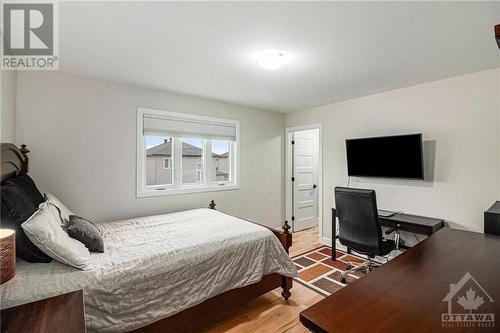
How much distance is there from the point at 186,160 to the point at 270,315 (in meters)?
2.42

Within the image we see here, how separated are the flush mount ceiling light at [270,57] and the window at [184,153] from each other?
1.69 m

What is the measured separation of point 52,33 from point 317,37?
6.84ft

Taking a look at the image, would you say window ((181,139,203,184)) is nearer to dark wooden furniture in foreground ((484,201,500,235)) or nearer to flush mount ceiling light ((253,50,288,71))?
flush mount ceiling light ((253,50,288,71))

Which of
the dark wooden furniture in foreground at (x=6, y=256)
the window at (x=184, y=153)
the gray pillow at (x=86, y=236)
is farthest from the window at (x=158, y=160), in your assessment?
the dark wooden furniture in foreground at (x=6, y=256)

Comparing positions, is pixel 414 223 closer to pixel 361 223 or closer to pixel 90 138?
pixel 361 223

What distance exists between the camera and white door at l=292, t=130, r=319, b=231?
488 centimetres

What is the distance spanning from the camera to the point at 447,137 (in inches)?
110

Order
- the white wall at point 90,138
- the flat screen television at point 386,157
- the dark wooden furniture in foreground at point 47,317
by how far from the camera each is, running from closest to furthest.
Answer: the dark wooden furniture in foreground at point 47,317 → the white wall at point 90,138 → the flat screen television at point 386,157

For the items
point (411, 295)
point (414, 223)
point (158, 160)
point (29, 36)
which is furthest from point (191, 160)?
point (411, 295)

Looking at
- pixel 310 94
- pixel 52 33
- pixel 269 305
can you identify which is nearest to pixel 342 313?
pixel 269 305

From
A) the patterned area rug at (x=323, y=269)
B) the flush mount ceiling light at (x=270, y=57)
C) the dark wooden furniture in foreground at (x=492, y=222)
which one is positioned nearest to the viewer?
the dark wooden furniture in foreground at (x=492, y=222)

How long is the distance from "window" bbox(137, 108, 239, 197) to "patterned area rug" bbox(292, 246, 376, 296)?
5.49ft

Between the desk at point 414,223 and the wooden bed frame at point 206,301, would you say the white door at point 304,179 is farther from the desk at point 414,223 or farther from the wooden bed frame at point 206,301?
the wooden bed frame at point 206,301

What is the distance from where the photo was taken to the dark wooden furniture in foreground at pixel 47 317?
0.91 m
